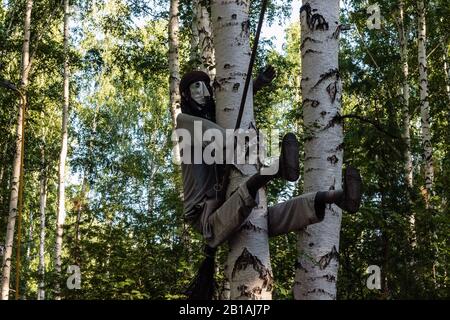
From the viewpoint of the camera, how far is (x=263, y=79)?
4492 millimetres

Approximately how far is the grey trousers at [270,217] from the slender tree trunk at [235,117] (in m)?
0.10

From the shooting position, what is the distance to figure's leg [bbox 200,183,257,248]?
3584 millimetres

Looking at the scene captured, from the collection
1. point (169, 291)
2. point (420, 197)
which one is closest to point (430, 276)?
point (420, 197)

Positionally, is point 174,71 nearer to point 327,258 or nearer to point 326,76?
point 326,76

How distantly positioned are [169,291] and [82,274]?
1619 millimetres

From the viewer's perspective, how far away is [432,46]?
1906cm

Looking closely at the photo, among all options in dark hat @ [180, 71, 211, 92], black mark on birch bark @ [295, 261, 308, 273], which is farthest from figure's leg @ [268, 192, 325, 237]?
dark hat @ [180, 71, 211, 92]

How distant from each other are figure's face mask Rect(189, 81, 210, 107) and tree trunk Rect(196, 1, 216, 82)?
215 inches

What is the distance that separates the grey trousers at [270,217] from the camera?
3.64m

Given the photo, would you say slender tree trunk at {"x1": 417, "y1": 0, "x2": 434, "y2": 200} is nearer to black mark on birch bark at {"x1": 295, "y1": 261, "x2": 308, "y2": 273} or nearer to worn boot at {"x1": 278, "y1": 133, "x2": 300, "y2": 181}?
black mark on birch bark at {"x1": 295, "y1": 261, "x2": 308, "y2": 273}

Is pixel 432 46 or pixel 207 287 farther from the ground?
pixel 432 46

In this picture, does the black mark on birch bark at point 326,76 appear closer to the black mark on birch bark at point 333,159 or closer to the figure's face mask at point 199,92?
the black mark on birch bark at point 333,159

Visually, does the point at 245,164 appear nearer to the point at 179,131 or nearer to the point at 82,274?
the point at 179,131
